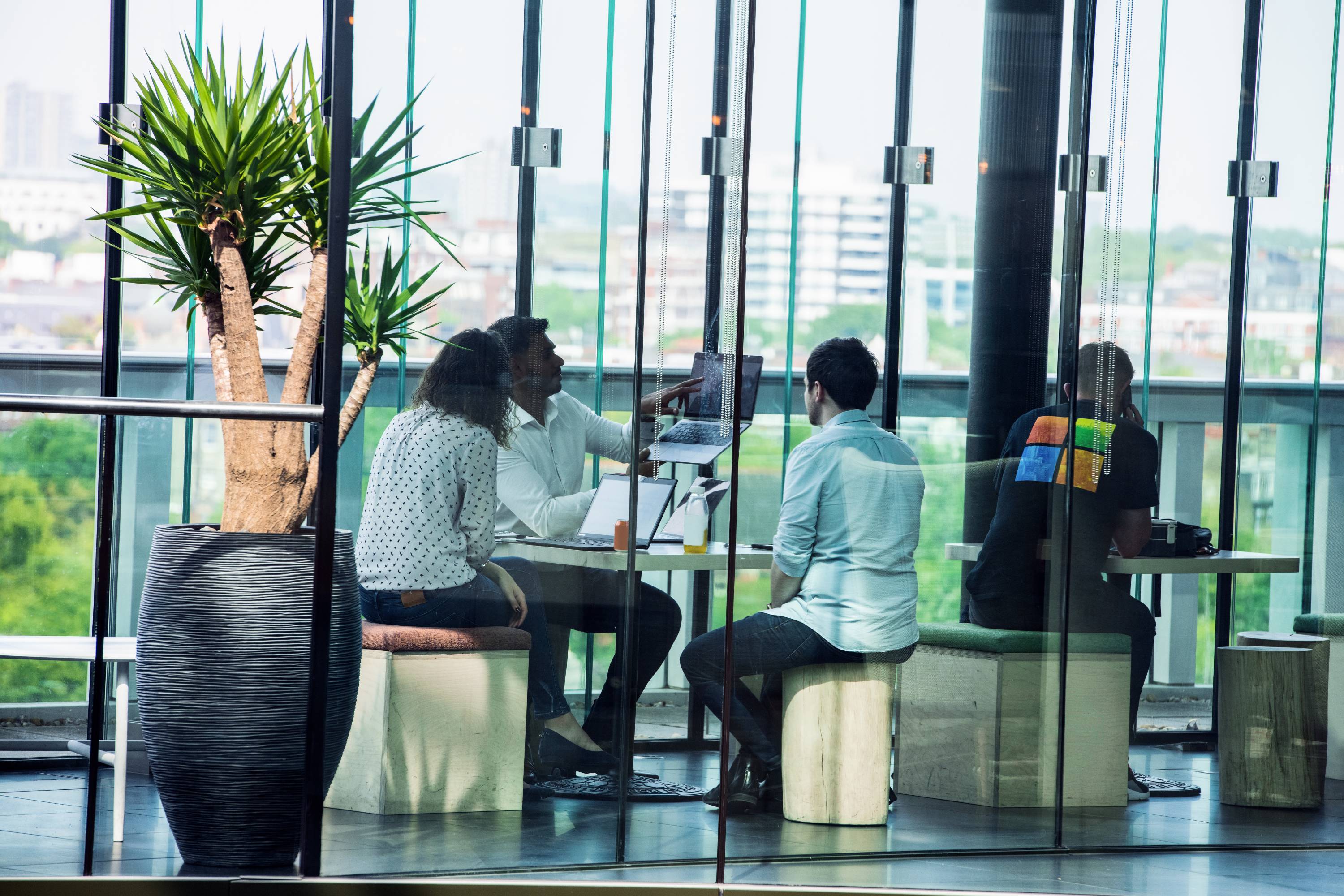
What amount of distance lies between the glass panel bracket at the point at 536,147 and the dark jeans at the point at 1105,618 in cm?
170

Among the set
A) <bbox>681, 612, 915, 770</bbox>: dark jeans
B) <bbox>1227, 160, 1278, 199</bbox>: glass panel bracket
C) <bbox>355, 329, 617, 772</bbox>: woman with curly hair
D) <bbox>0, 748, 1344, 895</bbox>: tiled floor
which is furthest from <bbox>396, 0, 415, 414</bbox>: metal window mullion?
<bbox>1227, 160, 1278, 199</bbox>: glass panel bracket

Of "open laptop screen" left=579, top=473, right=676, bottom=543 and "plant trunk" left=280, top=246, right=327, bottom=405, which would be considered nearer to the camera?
"plant trunk" left=280, top=246, right=327, bottom=405

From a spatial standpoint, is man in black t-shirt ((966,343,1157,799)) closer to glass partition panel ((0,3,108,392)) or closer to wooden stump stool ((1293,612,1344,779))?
wooden stump stool ((1293,612,1344,779))

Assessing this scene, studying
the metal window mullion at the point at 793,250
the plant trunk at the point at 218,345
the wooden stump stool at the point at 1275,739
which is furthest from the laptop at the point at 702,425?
the wooden stump stool at the point at 1275,739

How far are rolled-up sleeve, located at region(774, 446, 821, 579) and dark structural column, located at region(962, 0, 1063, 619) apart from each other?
445mm

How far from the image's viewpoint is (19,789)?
15.1ft

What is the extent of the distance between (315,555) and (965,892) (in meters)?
1.75

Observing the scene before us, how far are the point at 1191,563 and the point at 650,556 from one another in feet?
5.12

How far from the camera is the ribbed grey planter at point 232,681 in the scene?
11.4ft

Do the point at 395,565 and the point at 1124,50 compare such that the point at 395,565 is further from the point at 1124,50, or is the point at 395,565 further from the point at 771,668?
the point at 1124,50

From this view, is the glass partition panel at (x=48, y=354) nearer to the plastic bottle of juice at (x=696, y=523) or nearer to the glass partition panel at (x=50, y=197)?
the glass partition panel at (x=50, y=197)

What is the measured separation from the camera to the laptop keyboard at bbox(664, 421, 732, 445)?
3.88 metres

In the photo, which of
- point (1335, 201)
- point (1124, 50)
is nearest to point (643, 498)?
point (1124, 50)

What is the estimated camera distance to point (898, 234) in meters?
4.09
